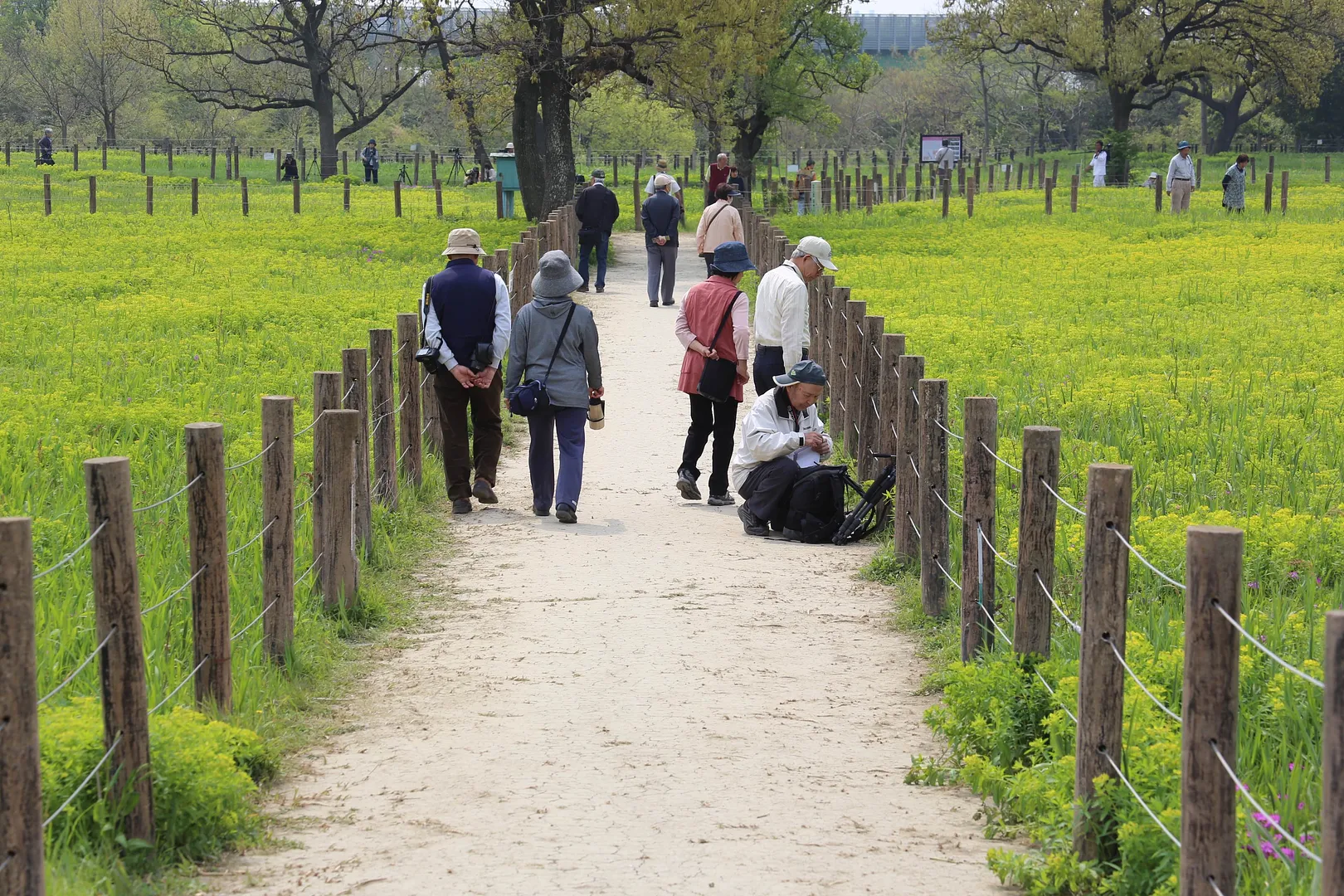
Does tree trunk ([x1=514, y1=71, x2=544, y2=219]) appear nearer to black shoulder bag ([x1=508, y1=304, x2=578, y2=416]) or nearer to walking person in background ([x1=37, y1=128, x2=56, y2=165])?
black shoulder bag ([x1=508, y1=304, x2=578, y2=416])

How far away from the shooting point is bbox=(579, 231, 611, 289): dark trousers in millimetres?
23422

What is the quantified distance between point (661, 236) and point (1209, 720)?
1794 centimetres

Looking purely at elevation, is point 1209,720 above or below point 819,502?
above

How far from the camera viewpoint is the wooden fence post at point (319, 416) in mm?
7938

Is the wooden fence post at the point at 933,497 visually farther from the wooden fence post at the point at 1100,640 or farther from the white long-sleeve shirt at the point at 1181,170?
the white long-sleeve shirt at the point at 1181,170

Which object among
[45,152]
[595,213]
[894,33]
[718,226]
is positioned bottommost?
[718,226]

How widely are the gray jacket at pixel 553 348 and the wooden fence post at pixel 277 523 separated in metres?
3.79

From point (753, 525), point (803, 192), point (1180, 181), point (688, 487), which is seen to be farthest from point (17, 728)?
point (803, 192)

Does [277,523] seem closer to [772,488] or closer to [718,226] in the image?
[772,488]

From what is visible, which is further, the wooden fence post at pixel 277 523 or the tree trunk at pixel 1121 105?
the tree trunk at pixel 1121 105

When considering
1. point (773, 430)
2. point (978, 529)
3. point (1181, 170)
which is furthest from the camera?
point (1181, 170)

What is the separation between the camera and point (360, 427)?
361 inches

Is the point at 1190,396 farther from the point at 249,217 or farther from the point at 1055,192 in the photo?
the point at 1055,192

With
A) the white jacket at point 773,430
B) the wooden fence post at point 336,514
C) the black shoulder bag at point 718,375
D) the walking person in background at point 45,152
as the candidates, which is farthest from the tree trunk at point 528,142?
the walking person in background at point 45,152
